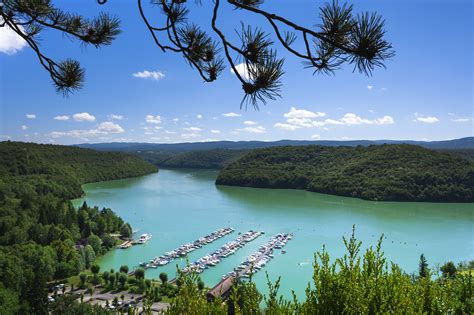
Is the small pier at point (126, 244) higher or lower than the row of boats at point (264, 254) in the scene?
lower

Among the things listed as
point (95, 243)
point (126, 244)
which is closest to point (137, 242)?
point (126, 244)

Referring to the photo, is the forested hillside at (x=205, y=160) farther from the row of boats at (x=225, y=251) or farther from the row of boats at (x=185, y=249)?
the row of boats at (x=225, y=251)

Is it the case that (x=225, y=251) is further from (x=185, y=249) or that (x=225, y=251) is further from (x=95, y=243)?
(x=95, y=243)

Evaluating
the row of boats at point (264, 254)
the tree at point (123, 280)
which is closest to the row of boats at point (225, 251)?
the row of boats at point (264, 254)

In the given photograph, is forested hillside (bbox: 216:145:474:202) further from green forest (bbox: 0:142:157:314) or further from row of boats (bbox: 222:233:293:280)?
green forest (bbox: 0:142:157:314)

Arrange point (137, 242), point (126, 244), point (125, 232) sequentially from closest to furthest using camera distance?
1. point (126, 244)
2. point (137, 242)
3. point (125, 232)
